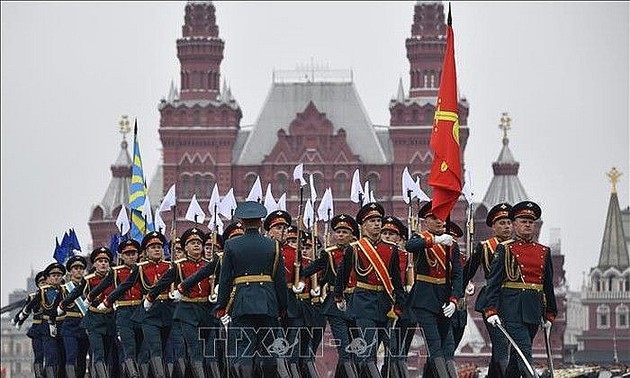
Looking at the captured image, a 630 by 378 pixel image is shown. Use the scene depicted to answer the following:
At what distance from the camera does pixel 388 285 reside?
777 inches

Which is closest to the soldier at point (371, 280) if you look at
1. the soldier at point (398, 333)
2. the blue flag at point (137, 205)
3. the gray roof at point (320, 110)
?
the soldier at point (398, 333)

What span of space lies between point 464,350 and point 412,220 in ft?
237

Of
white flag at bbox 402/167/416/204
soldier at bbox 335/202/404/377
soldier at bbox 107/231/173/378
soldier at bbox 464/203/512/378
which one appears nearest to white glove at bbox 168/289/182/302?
soldier at bbox 107/231/173/378

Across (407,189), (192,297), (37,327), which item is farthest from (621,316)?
(192,297)

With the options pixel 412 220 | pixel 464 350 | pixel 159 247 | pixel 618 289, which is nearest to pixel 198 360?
pixel 159 247

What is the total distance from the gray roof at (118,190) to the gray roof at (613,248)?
25.2 m

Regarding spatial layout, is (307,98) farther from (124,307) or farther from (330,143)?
(124,307)

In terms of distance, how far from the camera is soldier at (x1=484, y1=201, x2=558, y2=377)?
18.4 metres

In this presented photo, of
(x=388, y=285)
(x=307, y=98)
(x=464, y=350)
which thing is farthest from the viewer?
(x=307, y=98)

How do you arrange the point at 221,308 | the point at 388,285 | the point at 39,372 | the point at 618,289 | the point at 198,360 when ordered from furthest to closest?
the point at 618,289
the point at 39,372
the point at 198,360
the point at 388,285
the point at 221,308

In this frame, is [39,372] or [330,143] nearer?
[39,372]

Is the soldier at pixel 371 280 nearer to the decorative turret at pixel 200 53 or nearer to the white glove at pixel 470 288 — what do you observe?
the white glove at pixel 470 288

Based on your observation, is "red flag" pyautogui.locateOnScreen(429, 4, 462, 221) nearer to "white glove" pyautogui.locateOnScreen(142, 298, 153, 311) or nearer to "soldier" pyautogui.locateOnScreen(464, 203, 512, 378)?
"soldier" pyautogui.locateOnScreen(464, 203, 512, 378)

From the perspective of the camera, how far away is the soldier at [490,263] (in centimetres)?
1852
